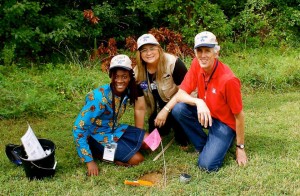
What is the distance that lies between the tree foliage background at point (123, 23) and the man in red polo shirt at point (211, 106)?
3776mm

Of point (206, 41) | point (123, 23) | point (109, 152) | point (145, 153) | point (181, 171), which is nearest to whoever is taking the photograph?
point (206, 41)

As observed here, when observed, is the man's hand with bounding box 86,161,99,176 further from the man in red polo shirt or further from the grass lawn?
the man in red polo shirt

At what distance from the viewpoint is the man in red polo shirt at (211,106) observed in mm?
3688

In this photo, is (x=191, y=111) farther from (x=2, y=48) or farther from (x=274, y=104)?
(x=2, y=48)

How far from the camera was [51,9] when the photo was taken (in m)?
7.75

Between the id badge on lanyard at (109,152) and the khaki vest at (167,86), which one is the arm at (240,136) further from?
the id badge on lanyard at (109,152)

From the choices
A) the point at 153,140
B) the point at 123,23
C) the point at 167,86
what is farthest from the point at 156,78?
the point at 123,23

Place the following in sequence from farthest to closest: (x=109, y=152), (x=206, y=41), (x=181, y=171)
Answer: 1. (x=109, y=152)
2. (x=181, y=171)
3. (x=206, y=41)

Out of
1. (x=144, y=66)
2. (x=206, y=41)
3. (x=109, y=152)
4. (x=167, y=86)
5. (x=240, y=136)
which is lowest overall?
(x=109, y=152)

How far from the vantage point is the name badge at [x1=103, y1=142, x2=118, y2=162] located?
3.95 m

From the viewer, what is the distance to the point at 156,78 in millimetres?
4266

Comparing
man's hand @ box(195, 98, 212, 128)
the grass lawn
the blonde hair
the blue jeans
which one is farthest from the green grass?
the blonde hair

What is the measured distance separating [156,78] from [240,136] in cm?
106

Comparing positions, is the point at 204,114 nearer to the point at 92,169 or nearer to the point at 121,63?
the point at 121,63
